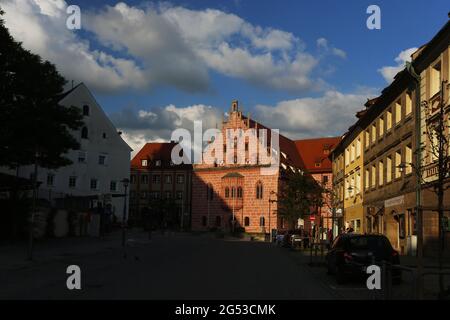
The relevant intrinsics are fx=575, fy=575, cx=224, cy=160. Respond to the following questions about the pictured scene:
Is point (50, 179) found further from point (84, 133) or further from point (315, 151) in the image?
point (315, 151)

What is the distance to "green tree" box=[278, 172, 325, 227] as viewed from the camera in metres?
48.3

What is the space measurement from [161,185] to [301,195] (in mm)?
68530

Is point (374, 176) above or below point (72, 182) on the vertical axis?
below

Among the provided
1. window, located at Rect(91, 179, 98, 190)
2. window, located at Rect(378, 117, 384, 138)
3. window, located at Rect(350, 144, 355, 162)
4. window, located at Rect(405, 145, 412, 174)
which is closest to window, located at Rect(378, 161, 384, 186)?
window, located at Rect(378, 117, 384, 138)

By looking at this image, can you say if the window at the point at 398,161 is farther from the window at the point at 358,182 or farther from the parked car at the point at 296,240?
the window at the point at 358,182

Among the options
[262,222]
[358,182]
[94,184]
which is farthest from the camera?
[262,222]

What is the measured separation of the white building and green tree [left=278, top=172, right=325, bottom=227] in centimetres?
2493

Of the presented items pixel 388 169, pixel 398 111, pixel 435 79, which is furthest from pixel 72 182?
pixel 435 79

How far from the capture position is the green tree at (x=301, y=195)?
48344 mm

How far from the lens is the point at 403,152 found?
32.3m

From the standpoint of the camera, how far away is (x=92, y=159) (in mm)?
71938

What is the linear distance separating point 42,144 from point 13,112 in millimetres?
2598

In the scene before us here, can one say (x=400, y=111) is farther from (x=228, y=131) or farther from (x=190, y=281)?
(x=228, y=131)
